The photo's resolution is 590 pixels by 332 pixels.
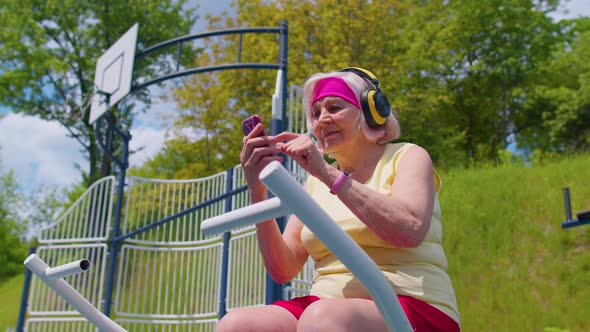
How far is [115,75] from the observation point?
691 centimetres

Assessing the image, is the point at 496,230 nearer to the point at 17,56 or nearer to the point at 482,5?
the point at 482,5

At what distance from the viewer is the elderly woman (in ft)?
3.36

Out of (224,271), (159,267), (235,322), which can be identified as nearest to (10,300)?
(159,267)

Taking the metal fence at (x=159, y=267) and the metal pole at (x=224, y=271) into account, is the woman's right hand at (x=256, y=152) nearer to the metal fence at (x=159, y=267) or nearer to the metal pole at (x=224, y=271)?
the metal fence at (x=159, y=267)

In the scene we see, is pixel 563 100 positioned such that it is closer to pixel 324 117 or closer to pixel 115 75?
pixel 115 75

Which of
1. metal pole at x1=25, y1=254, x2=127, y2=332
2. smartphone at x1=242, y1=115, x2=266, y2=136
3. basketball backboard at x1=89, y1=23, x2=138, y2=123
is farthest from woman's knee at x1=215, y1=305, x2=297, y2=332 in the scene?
basketball backboard at x1=89, y1=23, x2=138, y2=123

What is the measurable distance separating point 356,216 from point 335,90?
1.30ft

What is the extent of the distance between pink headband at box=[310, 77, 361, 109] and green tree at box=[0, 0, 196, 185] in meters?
15.7

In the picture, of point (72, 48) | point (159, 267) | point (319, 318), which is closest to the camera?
point (319, 318)

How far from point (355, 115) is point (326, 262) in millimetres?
382

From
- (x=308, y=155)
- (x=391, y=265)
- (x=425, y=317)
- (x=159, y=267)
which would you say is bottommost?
(x=159, y=267)

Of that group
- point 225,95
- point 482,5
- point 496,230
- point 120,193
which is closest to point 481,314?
point 496,230

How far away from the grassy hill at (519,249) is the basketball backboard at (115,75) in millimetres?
4506

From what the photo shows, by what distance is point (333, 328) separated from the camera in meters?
0.95
